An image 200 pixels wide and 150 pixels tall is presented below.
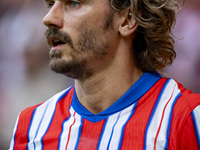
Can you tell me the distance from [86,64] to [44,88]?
1.88m

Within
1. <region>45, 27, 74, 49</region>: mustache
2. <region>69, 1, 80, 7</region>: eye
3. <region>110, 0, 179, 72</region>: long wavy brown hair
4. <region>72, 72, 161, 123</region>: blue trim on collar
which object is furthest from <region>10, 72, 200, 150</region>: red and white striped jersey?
<region>69, 1, 80, 7</region>: eye

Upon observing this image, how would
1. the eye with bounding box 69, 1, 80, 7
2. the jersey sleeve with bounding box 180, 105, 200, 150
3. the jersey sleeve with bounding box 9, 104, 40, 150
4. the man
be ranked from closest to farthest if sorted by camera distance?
the jersey sleeve with bounding box 180, 105, 200, 150 → the man → the eye with bounding box 69, 1, 80, 7 → the jersey sleeve with bounding box 9, 104, 40, 150

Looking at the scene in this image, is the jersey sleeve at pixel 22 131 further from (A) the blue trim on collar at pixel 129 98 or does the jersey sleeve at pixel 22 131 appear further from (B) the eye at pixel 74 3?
(B) the eye at pixel 74 3

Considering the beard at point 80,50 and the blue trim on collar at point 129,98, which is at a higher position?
the beard at point 80,50

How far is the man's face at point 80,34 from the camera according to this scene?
1.48 meters

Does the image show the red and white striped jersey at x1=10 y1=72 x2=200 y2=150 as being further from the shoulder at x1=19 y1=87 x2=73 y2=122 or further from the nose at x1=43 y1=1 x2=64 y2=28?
the nose at x1=43 y1=1 x2=64 y2=28

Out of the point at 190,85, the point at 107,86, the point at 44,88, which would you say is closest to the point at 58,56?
the point at 107,86

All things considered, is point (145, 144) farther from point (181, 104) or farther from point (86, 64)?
point (86, 64)

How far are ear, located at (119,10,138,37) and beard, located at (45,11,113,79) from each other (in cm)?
9

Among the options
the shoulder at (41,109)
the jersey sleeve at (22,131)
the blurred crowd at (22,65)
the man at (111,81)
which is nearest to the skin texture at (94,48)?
the man at (111,81)

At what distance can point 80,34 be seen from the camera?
4.86ft

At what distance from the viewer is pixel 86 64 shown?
Answer: 4.90 feet

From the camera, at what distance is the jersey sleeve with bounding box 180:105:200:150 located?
1.27m

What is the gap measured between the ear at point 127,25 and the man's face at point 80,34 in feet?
0.25
